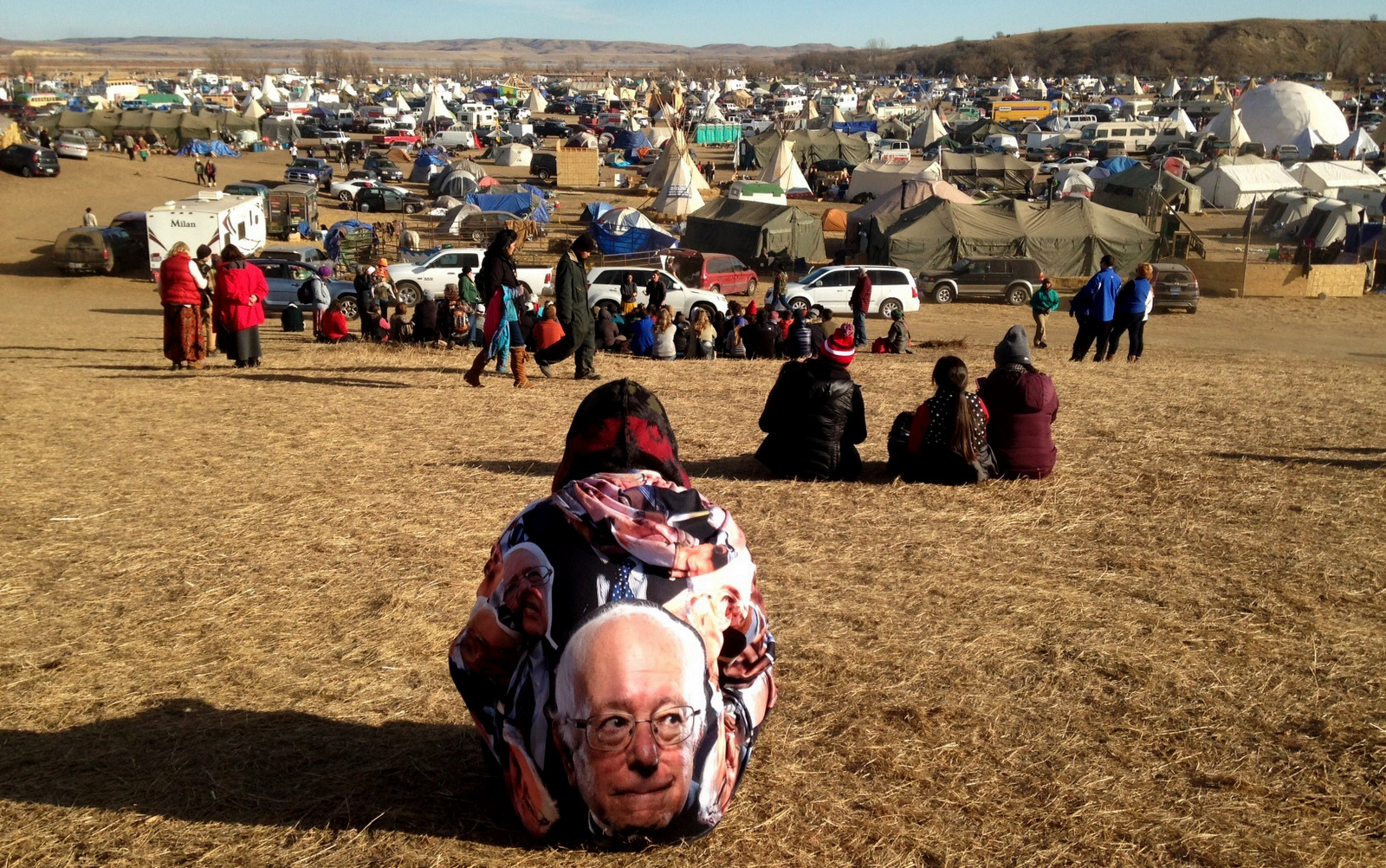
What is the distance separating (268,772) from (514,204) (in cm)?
3940

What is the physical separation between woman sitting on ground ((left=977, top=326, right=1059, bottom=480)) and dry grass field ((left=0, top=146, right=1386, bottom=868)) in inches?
8.5

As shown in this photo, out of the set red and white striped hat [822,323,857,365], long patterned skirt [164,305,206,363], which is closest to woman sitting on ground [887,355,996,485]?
red and white striped hat [822,323,857,365]

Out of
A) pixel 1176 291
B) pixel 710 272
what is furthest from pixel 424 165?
pixel 1176 291

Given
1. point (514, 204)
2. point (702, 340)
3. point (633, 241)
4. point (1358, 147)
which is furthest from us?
point (1358, 147)

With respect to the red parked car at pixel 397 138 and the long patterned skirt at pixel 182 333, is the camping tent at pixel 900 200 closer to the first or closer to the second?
the long patterned skirt at pixel 182 333

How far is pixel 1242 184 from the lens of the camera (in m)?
47.0

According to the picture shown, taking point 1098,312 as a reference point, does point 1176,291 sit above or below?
below

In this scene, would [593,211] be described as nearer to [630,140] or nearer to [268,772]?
[630,140]

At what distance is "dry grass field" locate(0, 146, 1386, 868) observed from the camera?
349 cm

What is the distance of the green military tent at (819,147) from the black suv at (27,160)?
113ft

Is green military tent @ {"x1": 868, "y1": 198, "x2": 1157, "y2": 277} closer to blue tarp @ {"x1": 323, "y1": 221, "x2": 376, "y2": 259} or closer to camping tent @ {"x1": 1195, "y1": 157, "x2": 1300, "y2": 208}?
blue tarp @ {"x1": 323, "y1": 221, "x2": 376, "y2": 259}

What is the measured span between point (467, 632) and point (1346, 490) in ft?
22.1

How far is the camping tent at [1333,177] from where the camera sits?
45.7m

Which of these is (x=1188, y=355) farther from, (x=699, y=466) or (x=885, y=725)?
(x=885, y=725)
